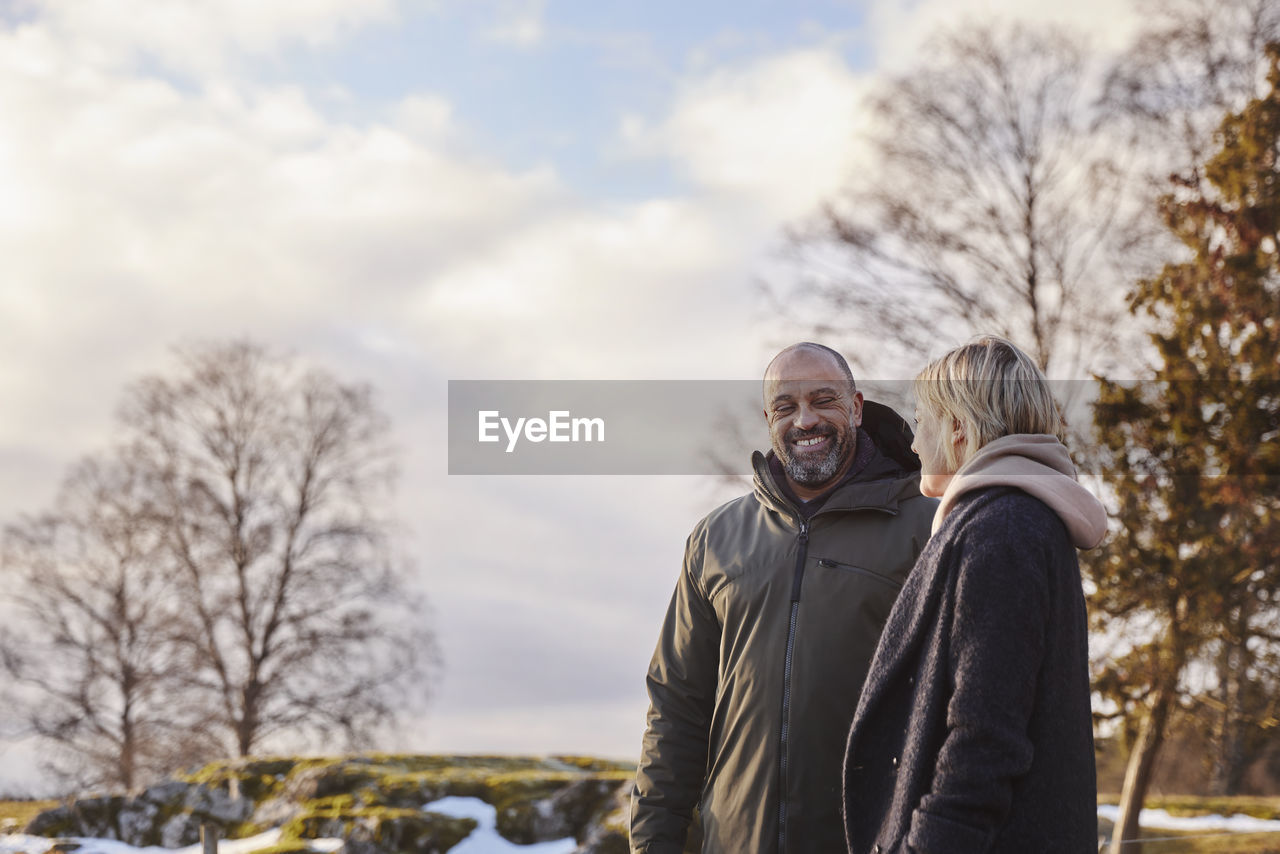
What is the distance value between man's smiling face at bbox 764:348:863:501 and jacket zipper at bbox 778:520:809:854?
0.19 meters

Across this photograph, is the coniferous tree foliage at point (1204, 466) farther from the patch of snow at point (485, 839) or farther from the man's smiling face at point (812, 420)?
the man's smiling face at point (812, 420)

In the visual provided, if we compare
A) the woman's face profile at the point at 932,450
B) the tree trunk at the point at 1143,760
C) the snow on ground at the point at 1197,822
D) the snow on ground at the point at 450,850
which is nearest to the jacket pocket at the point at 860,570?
the woman's face profile at the point at 932,450

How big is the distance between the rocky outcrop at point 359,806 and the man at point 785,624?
20.2 ft

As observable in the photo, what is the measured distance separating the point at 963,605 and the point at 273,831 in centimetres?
1004

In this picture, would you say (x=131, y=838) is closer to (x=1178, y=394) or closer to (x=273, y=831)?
(x=273, y=831)

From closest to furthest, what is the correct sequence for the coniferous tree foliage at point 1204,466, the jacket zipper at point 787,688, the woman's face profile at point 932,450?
1. the woman's face profile at point 932,450
2. the jacket zipper at point 787,688
3. the coniferous tree foliage at point 1204,466

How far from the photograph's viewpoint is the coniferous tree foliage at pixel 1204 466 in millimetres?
11008

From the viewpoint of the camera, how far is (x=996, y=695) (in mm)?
2035

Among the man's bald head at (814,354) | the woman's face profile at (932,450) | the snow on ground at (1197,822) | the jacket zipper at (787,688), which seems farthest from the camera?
the snow on ground at (1197,822)

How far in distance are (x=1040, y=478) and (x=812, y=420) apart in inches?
47.2

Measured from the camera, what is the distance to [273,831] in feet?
35.0

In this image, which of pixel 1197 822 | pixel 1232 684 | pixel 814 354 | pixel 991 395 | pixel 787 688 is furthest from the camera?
pixel 1232 684

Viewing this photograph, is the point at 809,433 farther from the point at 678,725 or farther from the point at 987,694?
the point at 987,694

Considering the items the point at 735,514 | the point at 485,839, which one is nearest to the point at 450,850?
the point at 485,839
